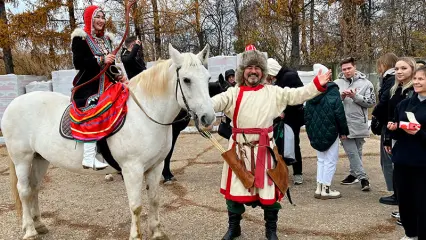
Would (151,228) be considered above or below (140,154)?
below

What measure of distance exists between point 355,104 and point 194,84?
2.76 m

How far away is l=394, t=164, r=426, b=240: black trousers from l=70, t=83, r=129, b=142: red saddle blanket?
7.96 feet

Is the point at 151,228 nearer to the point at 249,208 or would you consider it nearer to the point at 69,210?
the point at 249,208

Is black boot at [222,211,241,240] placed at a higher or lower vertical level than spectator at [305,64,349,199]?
lower

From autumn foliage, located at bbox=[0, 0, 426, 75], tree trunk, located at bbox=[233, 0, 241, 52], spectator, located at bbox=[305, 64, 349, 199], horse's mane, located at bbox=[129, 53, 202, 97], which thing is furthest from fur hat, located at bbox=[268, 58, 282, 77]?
tree trunk, located at bbox=[233, 0, 241, 52]

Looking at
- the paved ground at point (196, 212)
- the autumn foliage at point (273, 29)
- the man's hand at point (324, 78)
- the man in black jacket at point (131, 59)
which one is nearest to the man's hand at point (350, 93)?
the paved ground at point (196, 212)

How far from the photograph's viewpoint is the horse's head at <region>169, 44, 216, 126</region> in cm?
262

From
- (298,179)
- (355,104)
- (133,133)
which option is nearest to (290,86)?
(355,104)

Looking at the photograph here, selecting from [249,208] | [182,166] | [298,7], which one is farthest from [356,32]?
[249,208]

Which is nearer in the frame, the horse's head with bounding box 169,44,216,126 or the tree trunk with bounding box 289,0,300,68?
the horse's head with bounding box 169,44,216,126

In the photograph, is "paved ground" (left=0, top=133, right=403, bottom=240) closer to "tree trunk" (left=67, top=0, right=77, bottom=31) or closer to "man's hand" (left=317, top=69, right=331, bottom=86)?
"man's hand" (left=317, top=69, right=331, bottom=86)

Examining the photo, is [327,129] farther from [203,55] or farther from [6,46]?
[6,46]

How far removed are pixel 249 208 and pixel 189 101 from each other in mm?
1949

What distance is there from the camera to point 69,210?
14.4 feet
